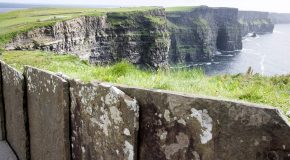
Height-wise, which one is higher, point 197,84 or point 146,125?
point 197,84

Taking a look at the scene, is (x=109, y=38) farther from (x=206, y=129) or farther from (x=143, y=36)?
(x=206, y=129)

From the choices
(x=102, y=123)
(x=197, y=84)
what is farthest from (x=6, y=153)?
(x=197, y=84)

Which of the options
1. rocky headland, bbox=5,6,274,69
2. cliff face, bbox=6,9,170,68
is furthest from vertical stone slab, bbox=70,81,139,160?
cliff face, bbox=6,9,170,68

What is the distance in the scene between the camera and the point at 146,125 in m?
5.27

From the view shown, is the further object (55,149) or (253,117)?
(55,149)

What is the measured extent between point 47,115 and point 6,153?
3.23 metres

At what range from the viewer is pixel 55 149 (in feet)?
24.0

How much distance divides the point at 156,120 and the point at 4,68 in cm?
640

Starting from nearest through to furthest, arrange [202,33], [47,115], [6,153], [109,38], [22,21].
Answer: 1. [47,115]
2. [6,153]
3. [22,21]
4. [109,38]
5. [202,33]

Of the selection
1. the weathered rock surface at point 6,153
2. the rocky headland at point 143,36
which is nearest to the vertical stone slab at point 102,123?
the weathered rock surface at point 6,153

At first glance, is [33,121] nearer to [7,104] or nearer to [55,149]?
[55,149]

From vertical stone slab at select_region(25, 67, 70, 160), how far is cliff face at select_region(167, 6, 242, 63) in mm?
130868

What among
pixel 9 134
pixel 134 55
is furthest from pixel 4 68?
pixel 134 55

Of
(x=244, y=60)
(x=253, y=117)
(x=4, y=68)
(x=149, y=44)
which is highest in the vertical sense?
(x=253, y=117)
